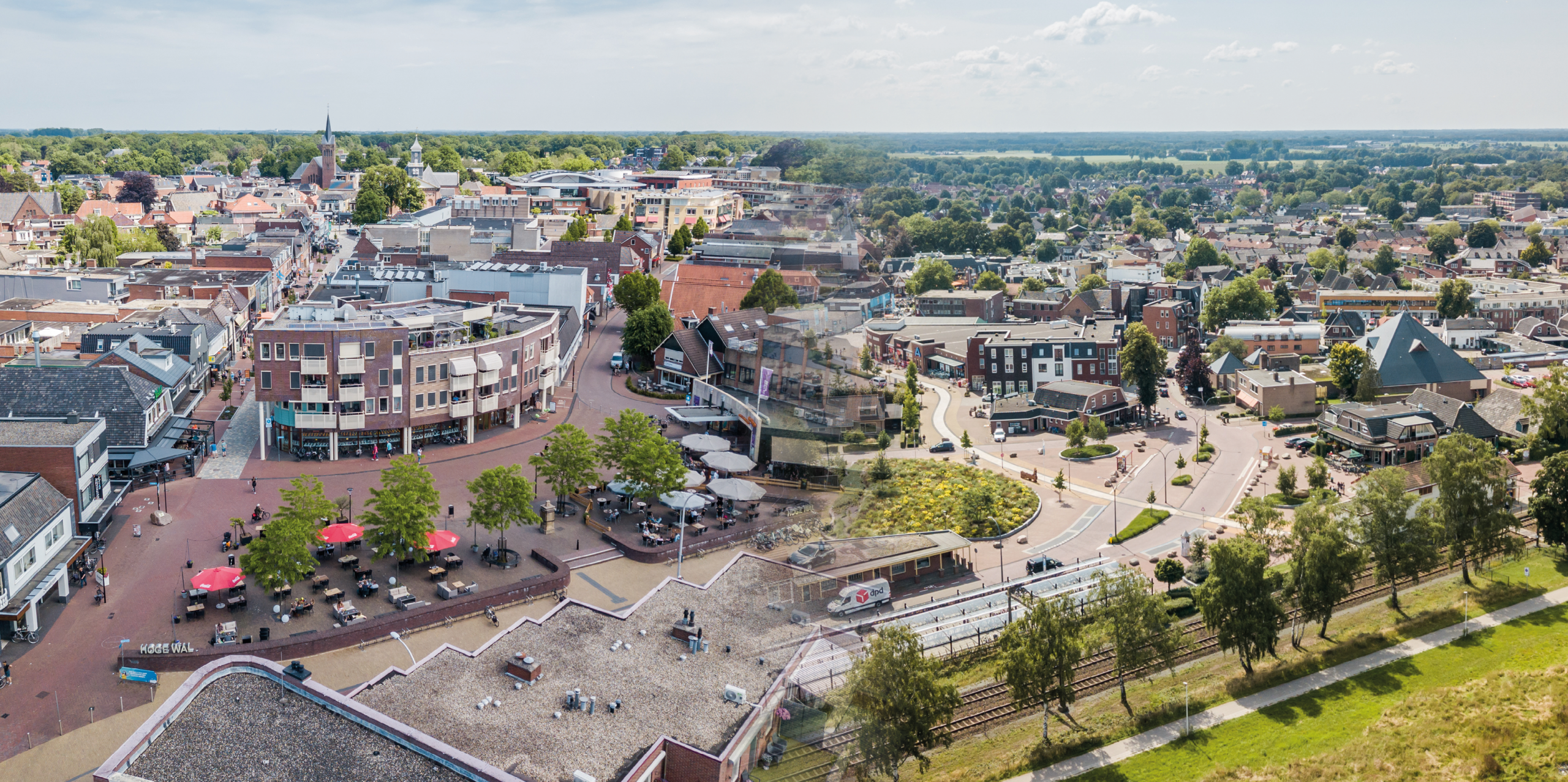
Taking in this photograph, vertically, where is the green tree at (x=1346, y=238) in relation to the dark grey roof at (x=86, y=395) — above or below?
above

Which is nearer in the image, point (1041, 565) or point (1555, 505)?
point (1041, 565)

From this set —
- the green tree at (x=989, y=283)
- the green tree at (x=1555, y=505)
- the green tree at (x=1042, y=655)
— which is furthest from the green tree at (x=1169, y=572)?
the green tree at (x=989, y=283)

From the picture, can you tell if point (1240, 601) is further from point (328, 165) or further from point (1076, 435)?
point (328, 165)

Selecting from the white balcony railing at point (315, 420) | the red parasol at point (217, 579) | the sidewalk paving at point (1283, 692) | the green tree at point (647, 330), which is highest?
the green tree at point (647, 330)

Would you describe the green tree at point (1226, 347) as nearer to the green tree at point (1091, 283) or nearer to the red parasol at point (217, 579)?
the green tree at point (1091, 283)

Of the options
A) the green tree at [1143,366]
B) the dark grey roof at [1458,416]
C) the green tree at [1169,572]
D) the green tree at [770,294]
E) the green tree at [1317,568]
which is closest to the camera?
the green tree at [770,294]

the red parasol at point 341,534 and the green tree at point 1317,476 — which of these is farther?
the green tree at point 1317,476

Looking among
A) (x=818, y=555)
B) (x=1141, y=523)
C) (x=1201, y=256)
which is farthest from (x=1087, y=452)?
(x=1201, y=256)
